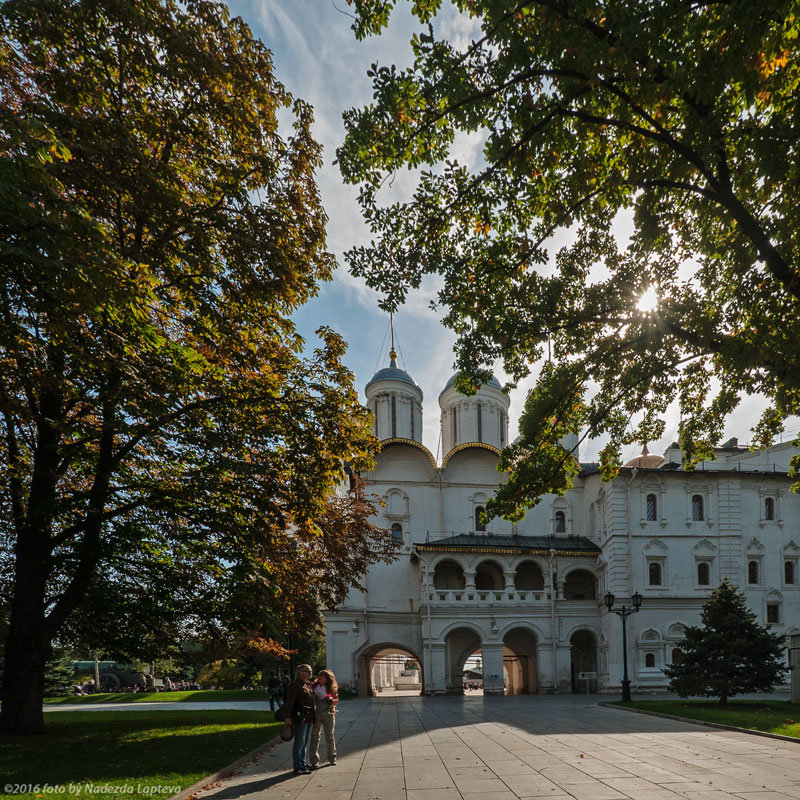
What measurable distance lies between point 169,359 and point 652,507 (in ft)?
92.4

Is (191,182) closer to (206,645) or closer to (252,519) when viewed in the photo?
(252,519)

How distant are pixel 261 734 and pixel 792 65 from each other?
13707mm

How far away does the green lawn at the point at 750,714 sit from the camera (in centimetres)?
1278

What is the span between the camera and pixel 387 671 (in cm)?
4831

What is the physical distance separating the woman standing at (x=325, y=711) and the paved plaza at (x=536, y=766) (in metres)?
0.31

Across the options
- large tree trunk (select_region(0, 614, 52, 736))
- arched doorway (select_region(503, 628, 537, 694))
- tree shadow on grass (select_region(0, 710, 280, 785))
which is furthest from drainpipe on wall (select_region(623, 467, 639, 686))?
large tree trunk (select_region(0, 614, 52, 736))

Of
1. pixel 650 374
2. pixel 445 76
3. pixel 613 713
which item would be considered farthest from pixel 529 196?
pixel 613 713

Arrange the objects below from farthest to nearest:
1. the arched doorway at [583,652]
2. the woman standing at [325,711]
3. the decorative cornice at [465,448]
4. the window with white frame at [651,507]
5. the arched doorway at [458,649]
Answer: the decorative cornice at [465,448] < the arched doorway at [583,652] < the window with white frame at [651,507] < the arched doorway at [458,649] < the woman standing at [325,711]

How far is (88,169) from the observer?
8.88 metres

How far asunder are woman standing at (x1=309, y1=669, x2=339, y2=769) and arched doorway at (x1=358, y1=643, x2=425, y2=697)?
21.5 metres

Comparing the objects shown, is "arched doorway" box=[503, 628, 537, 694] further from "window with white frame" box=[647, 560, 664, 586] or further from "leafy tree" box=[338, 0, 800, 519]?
"leafy tree" box=[338, 0, 800, 519]

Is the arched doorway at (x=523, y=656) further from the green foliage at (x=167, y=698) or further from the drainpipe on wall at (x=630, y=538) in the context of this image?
the green foliage at (x=167, y=698)

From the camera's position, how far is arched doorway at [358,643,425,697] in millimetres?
31438

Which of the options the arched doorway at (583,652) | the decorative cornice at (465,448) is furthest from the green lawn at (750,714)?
the decorative cornice at (465,448)
